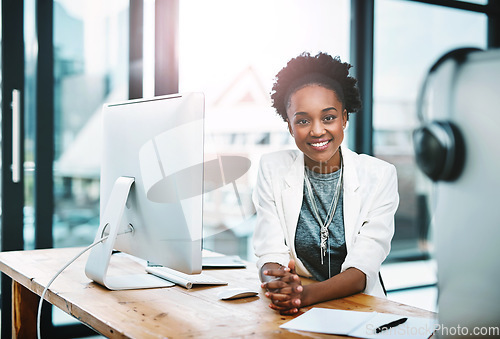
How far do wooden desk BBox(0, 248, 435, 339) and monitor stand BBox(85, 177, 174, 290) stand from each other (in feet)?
0.12

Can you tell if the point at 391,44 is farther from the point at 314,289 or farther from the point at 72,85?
the point at 314,289

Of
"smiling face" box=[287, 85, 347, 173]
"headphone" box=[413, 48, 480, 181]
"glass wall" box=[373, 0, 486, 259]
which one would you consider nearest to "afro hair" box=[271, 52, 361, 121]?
"smiling face" box=[287, 85, 347, 173]

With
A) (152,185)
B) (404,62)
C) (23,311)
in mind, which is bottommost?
(23,311)

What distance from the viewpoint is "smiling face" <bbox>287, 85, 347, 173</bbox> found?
175cm

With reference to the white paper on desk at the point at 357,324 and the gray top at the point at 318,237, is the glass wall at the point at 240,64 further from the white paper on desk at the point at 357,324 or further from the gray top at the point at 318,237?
the white paper on desk at the point at 357,324

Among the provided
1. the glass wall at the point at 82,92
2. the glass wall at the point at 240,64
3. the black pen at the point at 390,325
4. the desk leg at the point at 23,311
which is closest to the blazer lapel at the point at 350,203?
the black pen at the point at 390,325

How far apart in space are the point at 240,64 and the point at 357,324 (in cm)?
215

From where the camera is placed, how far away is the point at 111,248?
1.47 meters

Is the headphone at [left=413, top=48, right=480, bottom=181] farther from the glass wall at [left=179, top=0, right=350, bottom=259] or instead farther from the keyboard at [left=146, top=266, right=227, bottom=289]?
the glass wall at [left=179, top=0, right=350, bottom=259]

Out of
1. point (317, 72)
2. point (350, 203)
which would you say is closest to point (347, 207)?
point (350, 203)

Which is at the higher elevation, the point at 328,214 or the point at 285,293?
the point at 328,214

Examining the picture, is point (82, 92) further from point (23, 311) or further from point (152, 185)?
point (152, 185)

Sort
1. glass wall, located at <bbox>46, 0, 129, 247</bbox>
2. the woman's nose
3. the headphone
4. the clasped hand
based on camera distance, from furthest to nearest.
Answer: glass wall, located at <bbox>46, 0, 129, 247</bbox>, the woman's nose, the clasped hand, the headphone

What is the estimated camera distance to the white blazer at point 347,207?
163 cm
